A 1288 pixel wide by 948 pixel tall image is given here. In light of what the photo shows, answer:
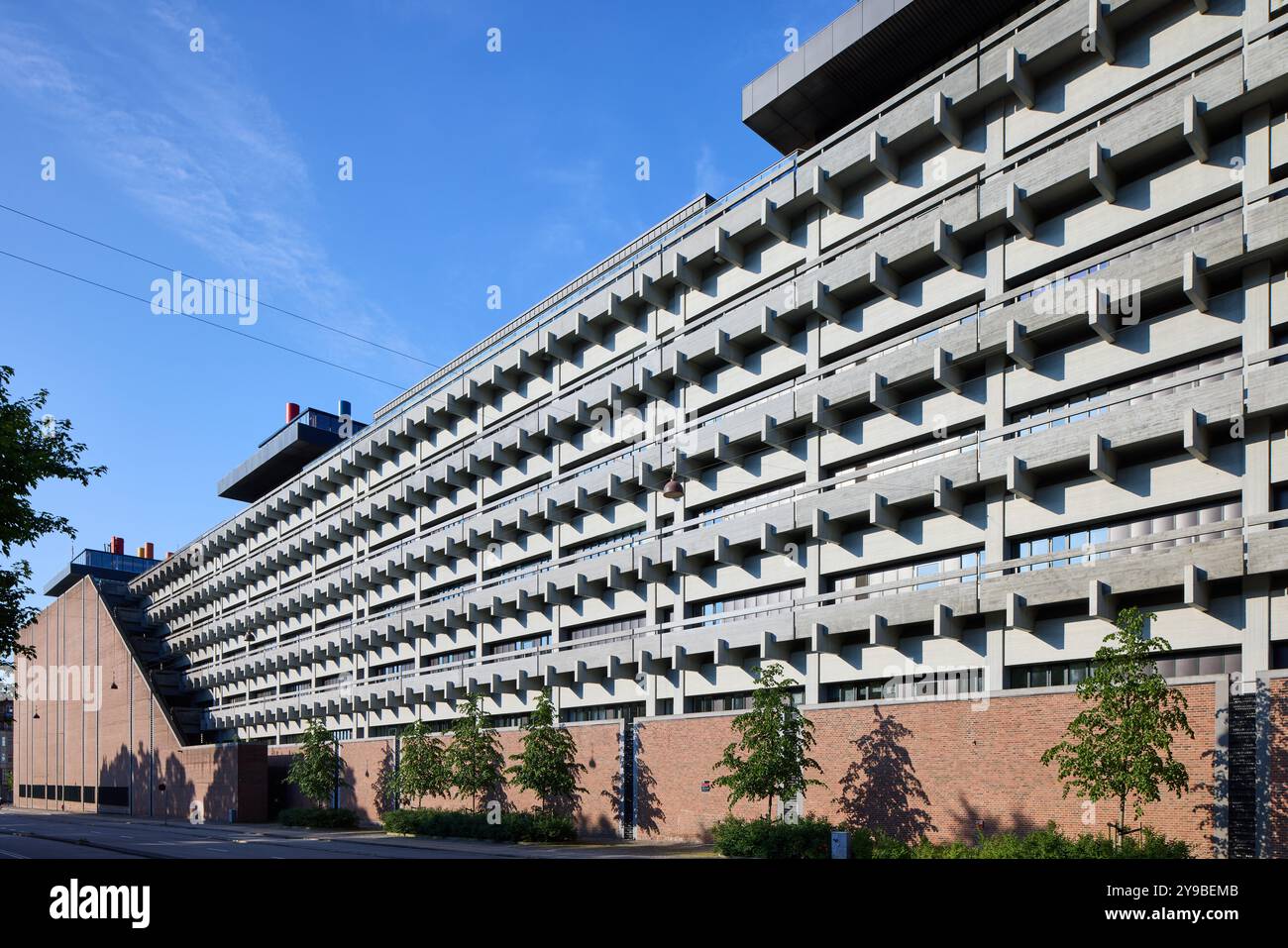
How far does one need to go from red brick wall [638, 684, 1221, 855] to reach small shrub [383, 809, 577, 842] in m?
7.99

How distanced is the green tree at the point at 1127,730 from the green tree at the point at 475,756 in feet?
103

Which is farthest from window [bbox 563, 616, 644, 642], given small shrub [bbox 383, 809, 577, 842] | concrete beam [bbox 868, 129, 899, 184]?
concrete beam [bbox 868, 129, 899, 184]

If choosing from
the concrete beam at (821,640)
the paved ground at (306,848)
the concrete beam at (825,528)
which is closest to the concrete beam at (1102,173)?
the concrete beam at (825,528)

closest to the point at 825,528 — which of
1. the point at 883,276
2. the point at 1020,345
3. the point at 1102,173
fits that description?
the point at 883,276

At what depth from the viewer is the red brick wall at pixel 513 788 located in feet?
152

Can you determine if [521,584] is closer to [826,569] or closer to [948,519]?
[826,569]

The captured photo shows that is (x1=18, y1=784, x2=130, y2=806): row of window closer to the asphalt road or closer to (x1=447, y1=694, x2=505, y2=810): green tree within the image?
the asphalt road

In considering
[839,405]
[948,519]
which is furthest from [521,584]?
[948,519]

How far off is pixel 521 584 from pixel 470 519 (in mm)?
7518

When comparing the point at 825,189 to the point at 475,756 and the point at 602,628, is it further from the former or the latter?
the point at 475,756

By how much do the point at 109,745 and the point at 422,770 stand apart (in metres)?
64.7

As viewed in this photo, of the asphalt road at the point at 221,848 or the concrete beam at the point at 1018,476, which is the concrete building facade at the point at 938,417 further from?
the asphalt road at the point at 221,848

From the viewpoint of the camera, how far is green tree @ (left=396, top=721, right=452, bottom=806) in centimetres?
5444
